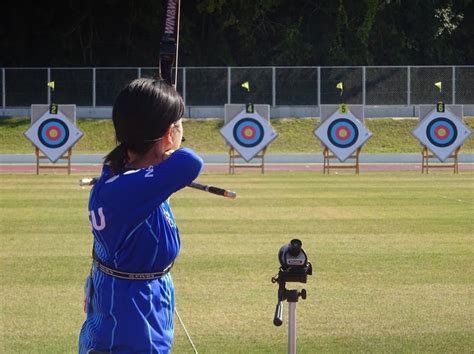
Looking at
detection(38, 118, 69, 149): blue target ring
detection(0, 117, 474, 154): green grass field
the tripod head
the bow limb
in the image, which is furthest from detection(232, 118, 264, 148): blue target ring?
the bow limb

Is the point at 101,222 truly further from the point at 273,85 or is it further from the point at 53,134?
the point at 273,85

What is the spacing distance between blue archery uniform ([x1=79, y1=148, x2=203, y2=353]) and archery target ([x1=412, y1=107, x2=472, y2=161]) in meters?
26.5

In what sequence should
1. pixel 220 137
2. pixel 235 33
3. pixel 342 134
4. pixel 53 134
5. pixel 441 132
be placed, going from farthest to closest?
1. pixel 235 33
2. pixel 220 137
3. pixel 441 132
4. pixel 342 134
5. pixel 53 134

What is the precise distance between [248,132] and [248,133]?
2.7 inches

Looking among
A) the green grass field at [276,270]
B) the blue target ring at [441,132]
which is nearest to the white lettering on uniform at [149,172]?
the green grass field at [276,270]

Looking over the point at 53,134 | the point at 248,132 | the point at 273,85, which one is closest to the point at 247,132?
the point at 248,132

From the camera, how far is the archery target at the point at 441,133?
1190 inches

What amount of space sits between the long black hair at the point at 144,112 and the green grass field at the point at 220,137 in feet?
106

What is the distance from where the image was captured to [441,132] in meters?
31.0

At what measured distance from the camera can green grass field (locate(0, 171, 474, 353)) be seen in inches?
303

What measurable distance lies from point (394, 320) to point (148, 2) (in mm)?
37356

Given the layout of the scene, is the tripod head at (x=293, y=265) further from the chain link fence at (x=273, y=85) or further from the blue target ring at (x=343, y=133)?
the chain link fence at (x=273, y=85)

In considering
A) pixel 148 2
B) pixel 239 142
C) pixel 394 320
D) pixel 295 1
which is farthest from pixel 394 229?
pixel 295 1

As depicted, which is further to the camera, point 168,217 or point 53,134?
point 53,134
